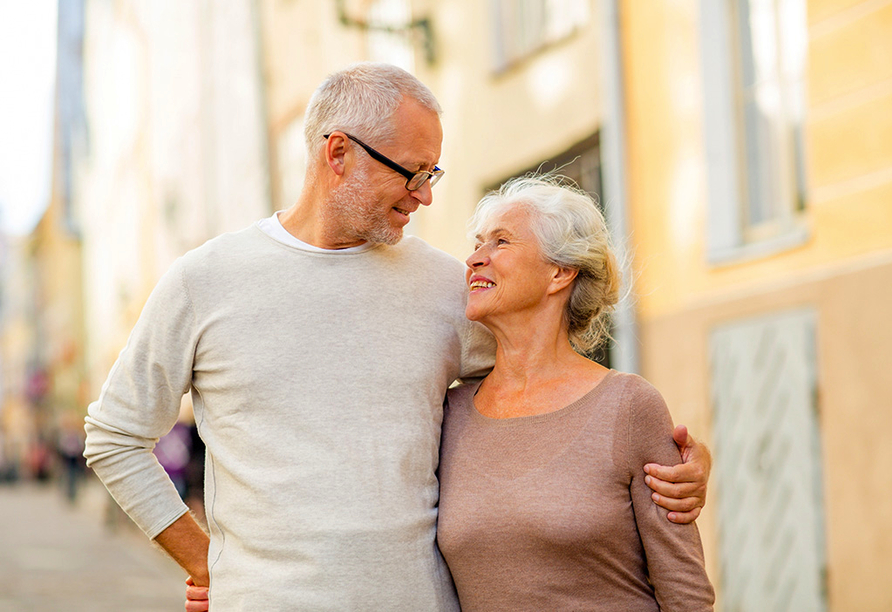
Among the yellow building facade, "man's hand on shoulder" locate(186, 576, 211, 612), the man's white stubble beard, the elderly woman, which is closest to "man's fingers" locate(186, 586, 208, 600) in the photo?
"man's hand on shoulder" locate(186, 576, 211, 612)

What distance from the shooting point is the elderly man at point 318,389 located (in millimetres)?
2604

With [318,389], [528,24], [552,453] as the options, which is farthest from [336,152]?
[528,24]

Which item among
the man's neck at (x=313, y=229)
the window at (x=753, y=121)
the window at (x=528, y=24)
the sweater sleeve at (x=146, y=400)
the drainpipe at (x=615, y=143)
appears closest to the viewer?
the sweater sleeve at (x=146, y=400)

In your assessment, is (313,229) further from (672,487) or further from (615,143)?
(615,143)

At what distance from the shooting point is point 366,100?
278cm

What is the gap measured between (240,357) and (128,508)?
492 mm

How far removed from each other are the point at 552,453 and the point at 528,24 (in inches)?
268

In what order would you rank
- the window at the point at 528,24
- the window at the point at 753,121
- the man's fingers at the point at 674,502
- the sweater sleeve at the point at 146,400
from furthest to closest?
the window at the point at 528,24 → the window at the point at 753,121 → the sweater sleeve at the point at 146,400 → the man's fingers at the point at 674,502

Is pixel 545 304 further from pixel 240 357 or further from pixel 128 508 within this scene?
pixel 128 508

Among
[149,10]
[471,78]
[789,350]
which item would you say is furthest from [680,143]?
[149,10]

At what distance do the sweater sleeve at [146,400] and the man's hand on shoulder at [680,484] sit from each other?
1.12 meters

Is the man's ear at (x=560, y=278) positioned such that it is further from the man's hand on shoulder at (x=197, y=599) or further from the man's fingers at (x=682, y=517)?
the man's hand on shoulder at (x=197, y=599)

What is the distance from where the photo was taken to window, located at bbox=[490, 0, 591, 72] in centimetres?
841

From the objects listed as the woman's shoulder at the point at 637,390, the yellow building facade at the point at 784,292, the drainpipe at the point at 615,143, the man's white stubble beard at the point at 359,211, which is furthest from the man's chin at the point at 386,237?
the drainpipe at the point at 615,143
